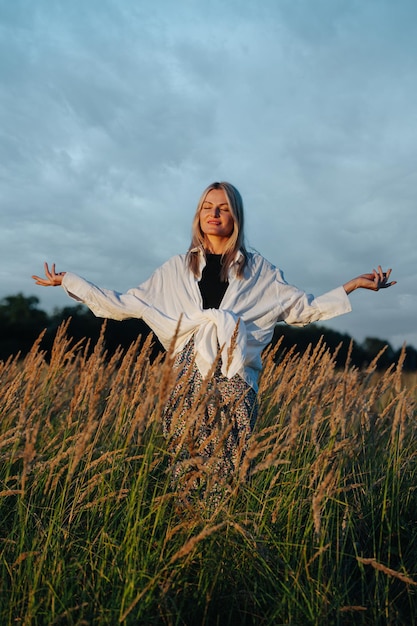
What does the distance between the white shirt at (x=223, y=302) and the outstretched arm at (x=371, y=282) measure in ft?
0.23

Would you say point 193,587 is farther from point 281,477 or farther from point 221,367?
point 221,367

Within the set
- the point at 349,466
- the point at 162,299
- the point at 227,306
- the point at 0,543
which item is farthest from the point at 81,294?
the point at 349,466

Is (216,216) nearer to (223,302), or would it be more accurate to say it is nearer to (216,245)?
(216,245)

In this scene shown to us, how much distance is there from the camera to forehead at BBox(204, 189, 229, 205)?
3271 mm

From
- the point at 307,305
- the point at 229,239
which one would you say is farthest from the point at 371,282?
the point at 229,239

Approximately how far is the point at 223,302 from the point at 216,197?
1.90 ft

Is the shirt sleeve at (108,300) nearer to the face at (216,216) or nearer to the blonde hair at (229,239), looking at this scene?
the blonde hair at (229,239)

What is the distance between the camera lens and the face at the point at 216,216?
10.7ft

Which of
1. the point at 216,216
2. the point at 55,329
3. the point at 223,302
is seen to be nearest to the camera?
the point at 223,302

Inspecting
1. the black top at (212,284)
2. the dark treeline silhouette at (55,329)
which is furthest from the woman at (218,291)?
the dark treeline silhouette at (55,329)

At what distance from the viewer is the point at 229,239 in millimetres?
3295

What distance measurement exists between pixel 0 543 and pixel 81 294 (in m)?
1.33

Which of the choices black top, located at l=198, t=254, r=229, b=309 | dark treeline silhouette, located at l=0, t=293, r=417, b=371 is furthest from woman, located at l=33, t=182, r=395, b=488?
dark treeline silhouette, located at l=0, t=293, r=417, b=371

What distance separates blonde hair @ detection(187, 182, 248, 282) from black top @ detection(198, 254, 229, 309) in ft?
0.14
